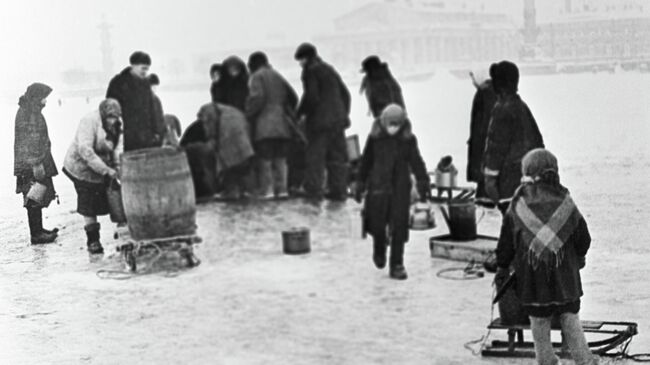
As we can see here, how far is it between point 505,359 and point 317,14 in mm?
4188

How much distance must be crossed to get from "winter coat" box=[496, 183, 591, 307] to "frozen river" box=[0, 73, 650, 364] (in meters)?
0.68

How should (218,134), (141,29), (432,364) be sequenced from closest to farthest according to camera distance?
(432,364)
(141,29)
(218,134)

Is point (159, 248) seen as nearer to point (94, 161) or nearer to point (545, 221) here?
point (94, 161)

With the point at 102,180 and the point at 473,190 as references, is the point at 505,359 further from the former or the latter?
the point at 473,190

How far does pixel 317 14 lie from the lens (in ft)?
26.9

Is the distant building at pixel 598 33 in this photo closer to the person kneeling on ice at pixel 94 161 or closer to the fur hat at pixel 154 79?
the fur hat at pixel 154 79

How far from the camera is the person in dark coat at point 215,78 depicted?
374 inches

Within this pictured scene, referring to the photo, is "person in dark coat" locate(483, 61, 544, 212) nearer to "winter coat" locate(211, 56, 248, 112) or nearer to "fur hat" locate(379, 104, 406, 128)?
"fur hat" locate(379, 104, 406, 128)

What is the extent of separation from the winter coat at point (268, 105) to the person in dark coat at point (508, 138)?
4379 mm

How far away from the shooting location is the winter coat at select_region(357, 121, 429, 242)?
6.68 meters

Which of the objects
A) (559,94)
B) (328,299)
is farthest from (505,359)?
(559,94)

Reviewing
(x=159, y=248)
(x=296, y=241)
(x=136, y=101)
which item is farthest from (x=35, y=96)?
(x=296, y=241)

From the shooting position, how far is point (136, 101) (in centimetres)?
756

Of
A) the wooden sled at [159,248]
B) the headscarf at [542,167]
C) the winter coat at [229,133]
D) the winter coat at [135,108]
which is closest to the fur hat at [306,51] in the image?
the winter coat at [229,133]
